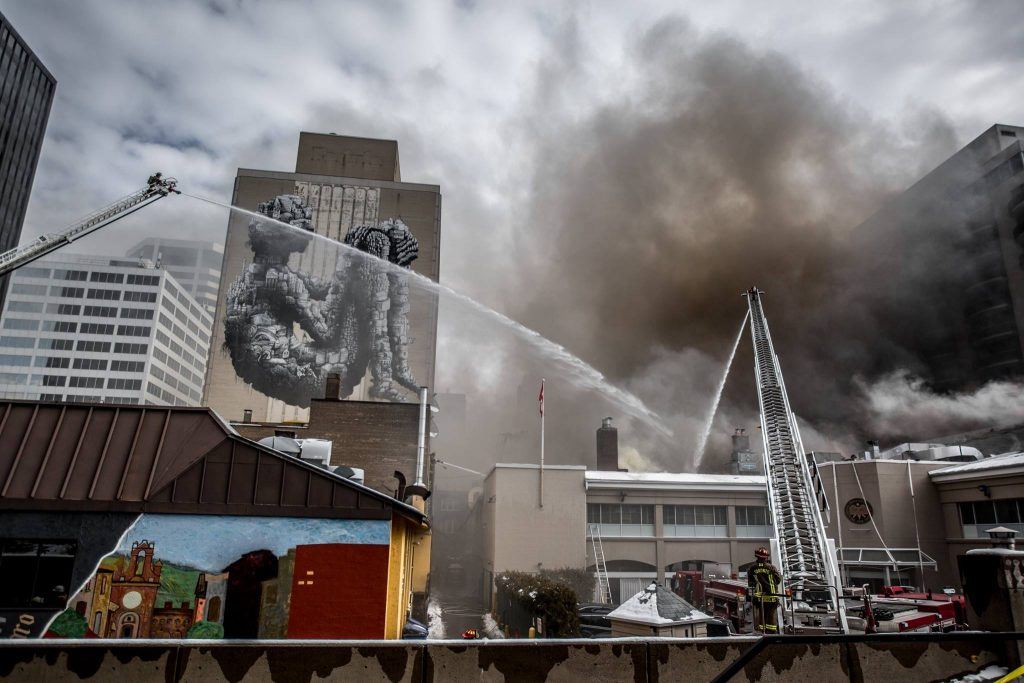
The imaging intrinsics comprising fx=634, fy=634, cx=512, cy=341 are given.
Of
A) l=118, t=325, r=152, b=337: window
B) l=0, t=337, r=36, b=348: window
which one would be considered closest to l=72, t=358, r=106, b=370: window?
l=118, t=325, r=152, b=337: window

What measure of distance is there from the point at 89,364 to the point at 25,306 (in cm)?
1664

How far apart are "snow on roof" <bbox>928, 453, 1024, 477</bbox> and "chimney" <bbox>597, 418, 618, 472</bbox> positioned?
1971 centimetres

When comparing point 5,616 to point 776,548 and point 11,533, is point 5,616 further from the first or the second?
point 776,548

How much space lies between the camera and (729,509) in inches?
1489

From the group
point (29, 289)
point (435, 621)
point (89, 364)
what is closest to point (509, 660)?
point (435, 621)

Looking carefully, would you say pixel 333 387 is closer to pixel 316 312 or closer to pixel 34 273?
pixel 316 312

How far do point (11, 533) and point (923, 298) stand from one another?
82.6 metres

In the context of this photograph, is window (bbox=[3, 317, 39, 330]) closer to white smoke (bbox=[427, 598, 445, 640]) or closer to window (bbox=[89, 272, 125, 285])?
window (bbox=[89, 272, 125, 285])

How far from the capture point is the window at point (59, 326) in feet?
353

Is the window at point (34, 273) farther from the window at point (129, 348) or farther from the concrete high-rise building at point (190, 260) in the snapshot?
the concrete high-rise building at point (190, 260)

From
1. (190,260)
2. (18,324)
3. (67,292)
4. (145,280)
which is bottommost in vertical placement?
(18,324)

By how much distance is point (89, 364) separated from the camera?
107m

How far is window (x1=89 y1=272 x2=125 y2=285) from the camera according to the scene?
366 ft

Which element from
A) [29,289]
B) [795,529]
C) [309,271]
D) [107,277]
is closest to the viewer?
[795,529]
